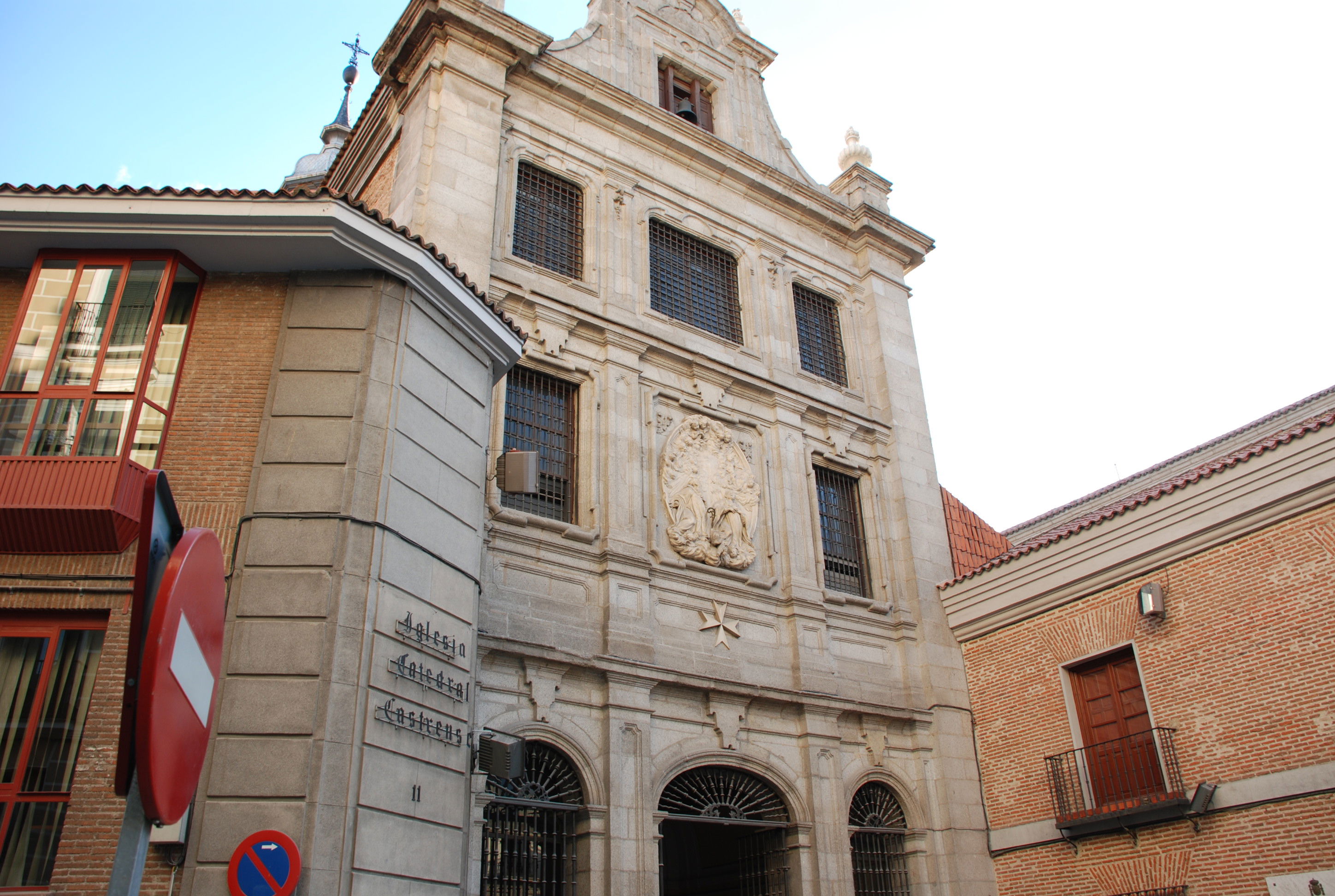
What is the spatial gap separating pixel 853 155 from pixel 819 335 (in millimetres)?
4652

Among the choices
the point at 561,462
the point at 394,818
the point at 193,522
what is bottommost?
the point at 394,818

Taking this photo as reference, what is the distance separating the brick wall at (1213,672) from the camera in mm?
12320

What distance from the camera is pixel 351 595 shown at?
29.0 feet

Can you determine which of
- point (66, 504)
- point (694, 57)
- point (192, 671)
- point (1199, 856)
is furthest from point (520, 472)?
point (694, 57)

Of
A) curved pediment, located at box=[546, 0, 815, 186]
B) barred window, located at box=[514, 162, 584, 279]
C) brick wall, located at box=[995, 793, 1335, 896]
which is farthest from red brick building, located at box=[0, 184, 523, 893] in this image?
curved pediment, located at box=[546, 0, 815, 186]

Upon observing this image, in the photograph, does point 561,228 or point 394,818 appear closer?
point 394,818

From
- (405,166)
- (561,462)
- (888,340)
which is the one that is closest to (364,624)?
(561,462)

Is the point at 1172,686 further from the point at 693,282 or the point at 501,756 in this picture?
the point at 693,282

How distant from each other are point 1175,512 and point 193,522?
473 inches

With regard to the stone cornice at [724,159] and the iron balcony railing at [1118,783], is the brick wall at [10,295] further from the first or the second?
the iron balcony railing at [1118,783]

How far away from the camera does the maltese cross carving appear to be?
14.6 m

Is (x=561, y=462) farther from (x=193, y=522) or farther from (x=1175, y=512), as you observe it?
(x=1175, y=512)

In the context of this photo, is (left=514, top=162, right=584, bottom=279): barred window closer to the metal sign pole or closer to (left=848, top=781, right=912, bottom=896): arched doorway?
(left=848, top=781, right=912, bottom=896): arched doorway

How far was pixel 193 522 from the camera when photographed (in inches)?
355
